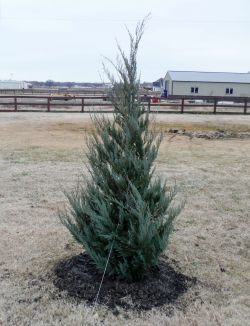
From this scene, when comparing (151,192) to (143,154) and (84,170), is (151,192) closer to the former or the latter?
(143,154)

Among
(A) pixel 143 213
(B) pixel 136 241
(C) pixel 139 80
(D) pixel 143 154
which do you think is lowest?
(B) pixel 136 241

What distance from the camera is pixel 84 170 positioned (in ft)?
29.8

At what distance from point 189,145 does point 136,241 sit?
9923 mm

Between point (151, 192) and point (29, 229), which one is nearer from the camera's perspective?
point (151, 192)

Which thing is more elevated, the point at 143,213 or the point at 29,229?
the point at 143,213

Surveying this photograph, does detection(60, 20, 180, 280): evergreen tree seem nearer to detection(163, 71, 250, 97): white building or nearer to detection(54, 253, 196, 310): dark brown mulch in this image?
detection(54, 253, 196, 310): dark brown mulch

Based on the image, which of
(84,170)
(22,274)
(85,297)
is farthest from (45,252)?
(84,170)

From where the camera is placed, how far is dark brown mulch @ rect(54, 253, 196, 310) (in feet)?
11.6

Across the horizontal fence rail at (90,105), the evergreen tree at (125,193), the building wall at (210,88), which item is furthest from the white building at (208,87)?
the evergreen tree at (125,193)

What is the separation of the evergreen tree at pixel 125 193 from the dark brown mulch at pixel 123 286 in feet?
0.43

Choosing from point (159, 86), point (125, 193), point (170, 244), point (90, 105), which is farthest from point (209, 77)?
point (125, 193)

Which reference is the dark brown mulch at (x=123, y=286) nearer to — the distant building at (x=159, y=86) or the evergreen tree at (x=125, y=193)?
the evergreen tree at (x=125, y=193)

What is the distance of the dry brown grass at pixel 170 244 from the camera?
3.36 meters

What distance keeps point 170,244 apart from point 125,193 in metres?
1.53
